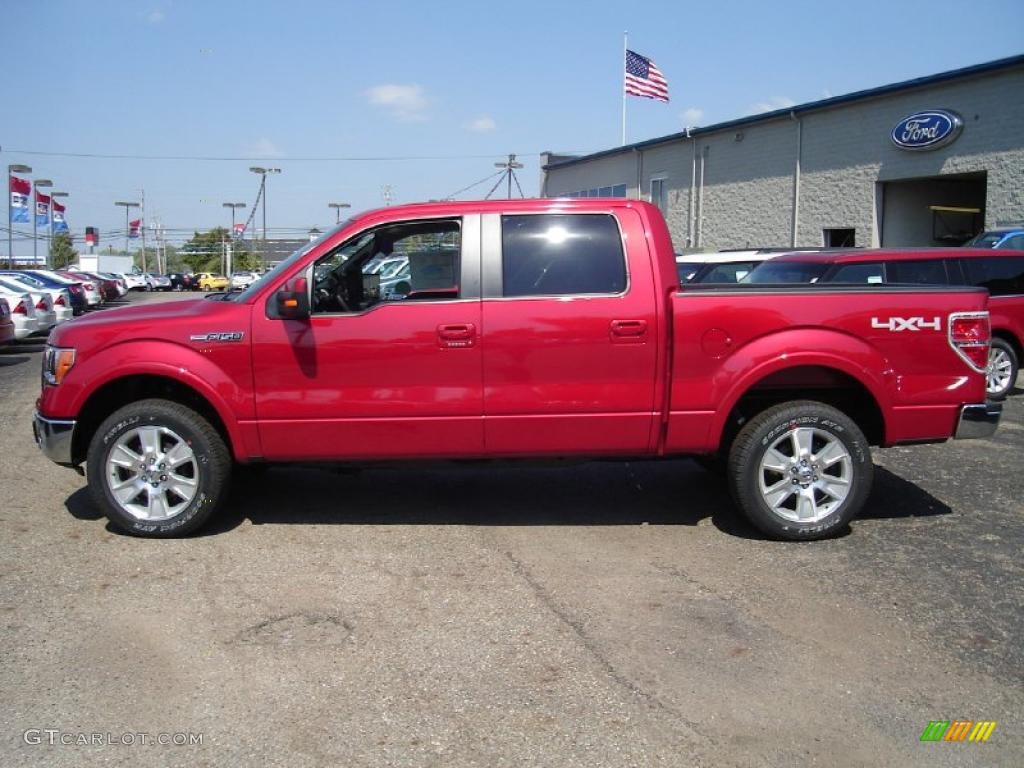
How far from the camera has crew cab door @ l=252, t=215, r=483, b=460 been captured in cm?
521

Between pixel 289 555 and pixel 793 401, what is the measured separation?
316cm

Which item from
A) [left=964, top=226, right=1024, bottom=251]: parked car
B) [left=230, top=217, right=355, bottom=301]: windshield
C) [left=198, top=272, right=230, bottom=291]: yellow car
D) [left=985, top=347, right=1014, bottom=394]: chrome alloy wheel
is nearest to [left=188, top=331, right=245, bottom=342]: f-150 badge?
[left=230, top=217, right=355, bottom=301]: windshield

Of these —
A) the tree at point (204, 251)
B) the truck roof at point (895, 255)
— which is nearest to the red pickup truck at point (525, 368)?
the truck roof at point (895, 255)

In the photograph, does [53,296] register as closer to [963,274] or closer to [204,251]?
[963,274]

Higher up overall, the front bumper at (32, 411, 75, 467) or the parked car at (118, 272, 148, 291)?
the parked car at (118, 272, 148, 291)

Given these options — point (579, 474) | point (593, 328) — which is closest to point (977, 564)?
point (593, 328)

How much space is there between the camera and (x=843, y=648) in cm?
399

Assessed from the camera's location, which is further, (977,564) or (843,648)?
(977,564)

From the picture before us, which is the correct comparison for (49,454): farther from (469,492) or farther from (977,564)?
(977,564)

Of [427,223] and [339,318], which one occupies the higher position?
[427,223]

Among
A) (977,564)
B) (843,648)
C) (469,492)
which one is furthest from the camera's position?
(469,492)
